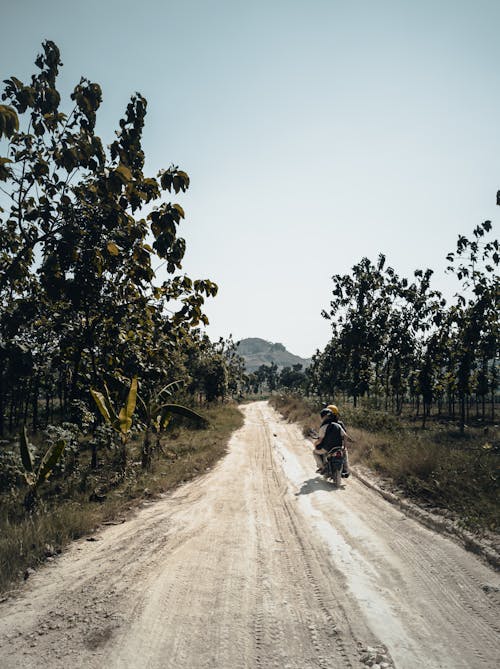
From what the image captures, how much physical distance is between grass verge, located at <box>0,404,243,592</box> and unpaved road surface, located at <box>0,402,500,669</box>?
29 centimetres

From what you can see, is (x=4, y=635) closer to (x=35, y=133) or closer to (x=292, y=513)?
(x=292, y=513)

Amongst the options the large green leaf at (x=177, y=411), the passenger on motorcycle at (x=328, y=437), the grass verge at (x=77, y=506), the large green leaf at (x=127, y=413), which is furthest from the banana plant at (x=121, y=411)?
the passenger on motorcycle at (x=328, y=437)

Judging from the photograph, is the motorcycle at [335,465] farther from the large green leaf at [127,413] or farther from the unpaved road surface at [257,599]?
the large green leaf at [127,413]

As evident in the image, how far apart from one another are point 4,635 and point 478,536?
6107mm

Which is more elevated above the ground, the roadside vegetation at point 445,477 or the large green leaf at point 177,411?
the large green leaf at point 177,411

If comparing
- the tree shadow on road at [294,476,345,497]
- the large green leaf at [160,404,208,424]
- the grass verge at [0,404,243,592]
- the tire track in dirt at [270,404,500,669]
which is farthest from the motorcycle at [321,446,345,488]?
the grass verge at [0,404,243,592]

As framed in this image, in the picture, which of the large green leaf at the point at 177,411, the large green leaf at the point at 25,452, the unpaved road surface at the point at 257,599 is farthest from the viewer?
the large green leaf at the point at 177,411

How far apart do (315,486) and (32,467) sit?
633cm

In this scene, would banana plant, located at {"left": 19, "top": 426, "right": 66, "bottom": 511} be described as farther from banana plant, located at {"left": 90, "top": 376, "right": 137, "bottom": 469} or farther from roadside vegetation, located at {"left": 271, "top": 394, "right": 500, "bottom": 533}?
roadside vegetation, located at {"left": 271, "top": 394, "right": 500, "bottom": 533}

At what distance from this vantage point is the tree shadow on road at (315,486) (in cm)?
896

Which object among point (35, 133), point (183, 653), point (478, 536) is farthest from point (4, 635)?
point (478, 536)

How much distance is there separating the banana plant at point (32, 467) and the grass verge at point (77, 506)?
0.75ft

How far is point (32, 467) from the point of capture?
7379 millimetres

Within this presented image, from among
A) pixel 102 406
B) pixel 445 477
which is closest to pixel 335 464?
pixel 445 477
